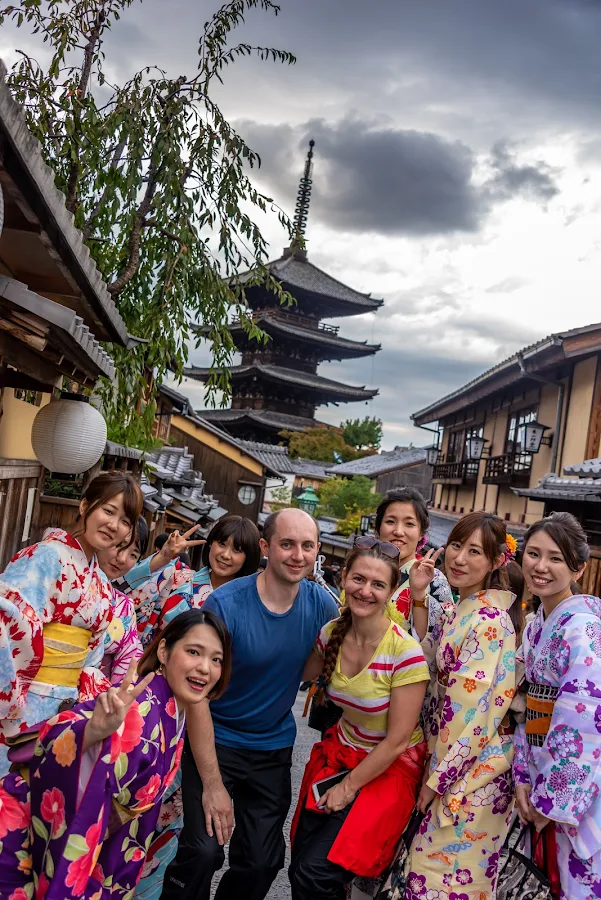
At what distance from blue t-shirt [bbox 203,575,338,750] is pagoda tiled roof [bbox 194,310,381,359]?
3194 centimetres

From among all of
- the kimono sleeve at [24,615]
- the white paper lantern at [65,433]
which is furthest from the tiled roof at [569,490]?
the kimono sleeve at [24,615]

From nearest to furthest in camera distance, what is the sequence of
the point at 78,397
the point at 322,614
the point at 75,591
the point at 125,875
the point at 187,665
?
the point at 125,875
the point at 187,665
the point at 75,591
the point at 322,614
the point at 78,397

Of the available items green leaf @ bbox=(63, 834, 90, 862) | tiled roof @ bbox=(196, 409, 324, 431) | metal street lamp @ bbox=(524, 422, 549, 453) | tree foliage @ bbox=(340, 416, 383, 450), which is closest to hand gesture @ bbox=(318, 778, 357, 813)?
green leaf @ bbox=(63, 834, 90, 862)

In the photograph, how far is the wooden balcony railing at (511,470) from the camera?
52.3 feet

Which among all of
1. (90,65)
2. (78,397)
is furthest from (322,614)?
(90,65)

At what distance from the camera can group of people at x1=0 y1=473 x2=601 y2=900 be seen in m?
2.20

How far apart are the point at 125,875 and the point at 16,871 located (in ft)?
1.10

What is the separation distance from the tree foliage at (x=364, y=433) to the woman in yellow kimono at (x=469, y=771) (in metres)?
43.7

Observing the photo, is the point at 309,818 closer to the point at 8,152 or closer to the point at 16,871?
the point at 16,871

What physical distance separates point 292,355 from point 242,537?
34025 millimetres

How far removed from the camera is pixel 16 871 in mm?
2131

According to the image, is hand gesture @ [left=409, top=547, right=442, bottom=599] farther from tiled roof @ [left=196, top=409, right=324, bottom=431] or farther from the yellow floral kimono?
tiled roof @ [left=196, top=409, right=324, bottom=431]

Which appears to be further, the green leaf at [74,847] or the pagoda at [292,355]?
the pagoda at [292,355]

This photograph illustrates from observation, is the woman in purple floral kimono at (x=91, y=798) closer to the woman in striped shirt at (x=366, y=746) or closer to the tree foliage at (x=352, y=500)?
the woman in striped shirt at (x=366, y=746)
